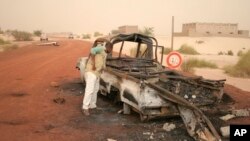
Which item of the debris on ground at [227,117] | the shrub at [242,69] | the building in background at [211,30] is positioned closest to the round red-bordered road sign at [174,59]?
the debris on ground at [227,117]

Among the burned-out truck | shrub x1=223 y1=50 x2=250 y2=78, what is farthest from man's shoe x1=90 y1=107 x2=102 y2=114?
shrub x1=223 y1=50 x2=250 y2=78

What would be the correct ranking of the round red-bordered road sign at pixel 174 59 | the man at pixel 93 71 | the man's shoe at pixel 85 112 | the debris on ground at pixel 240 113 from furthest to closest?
the round red-bordered road sign at pixel 174 59 → the man at pixel 93 71 → the debris on ground at pixel 240 113 → the man's shoe at pixel 85 112

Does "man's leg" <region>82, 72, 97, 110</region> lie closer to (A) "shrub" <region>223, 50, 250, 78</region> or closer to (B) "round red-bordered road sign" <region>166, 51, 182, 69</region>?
(B) "round red-bordered road sign" <region>166, 51, 182, 69</region>

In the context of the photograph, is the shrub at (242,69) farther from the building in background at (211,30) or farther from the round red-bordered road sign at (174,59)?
the building in background at (211,30)

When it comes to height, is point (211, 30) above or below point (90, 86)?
Result: above

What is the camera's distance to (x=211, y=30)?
7850 cm

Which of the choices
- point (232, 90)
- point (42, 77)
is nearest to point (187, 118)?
point (232, 90)

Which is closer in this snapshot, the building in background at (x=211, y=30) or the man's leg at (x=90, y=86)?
the man's leg at (x=90, y=86)

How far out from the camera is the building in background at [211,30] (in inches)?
2925

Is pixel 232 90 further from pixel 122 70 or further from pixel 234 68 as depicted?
pixel 234 68

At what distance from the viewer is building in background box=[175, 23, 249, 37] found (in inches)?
2925

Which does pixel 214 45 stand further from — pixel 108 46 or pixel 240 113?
pixel 240 113

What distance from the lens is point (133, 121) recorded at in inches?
335

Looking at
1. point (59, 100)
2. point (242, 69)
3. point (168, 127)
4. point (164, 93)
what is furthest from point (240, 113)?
point (242, 69)
